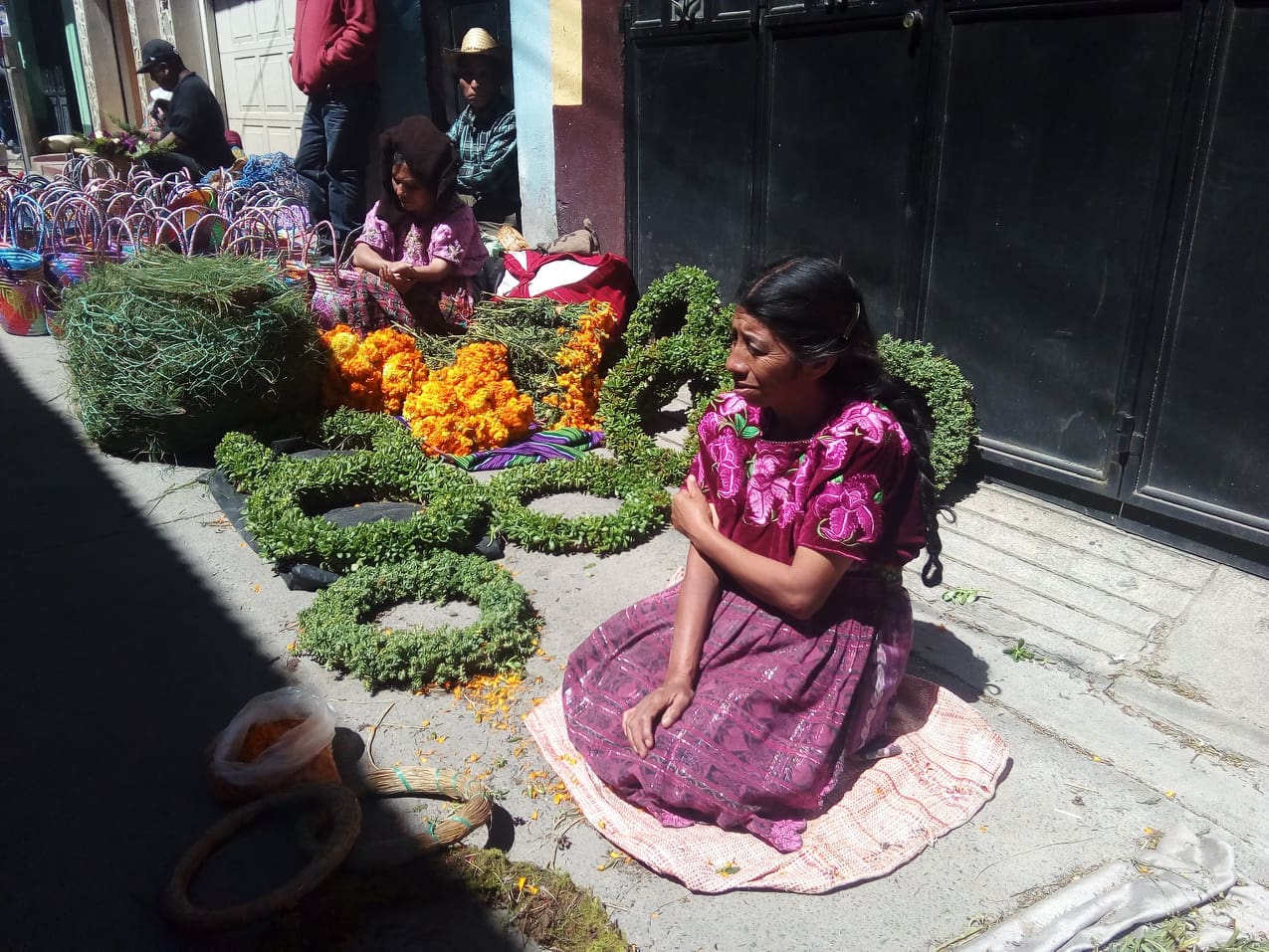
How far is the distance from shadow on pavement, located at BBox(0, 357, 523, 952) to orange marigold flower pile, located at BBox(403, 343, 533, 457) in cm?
141

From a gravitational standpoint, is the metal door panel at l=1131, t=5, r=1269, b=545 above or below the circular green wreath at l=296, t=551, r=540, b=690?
above

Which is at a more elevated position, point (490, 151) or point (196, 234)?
point (490, 151)

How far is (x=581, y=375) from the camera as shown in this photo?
5.51 metres

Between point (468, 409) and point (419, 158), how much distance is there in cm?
141

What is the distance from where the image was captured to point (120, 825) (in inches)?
98.3

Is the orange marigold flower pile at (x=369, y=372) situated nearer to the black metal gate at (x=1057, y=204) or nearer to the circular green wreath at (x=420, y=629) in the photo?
the circular green wreath at (x=420, y=629)

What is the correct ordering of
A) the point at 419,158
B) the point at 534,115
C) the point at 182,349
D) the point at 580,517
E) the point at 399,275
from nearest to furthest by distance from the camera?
the point at 580,517
the point at 182,349
the point at 419,158
the point at 399,275
the point at 534,115

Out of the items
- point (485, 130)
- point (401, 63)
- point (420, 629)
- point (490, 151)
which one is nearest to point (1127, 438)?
point (420, 629)

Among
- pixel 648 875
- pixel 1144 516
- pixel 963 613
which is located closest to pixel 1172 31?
pixel 1144 516

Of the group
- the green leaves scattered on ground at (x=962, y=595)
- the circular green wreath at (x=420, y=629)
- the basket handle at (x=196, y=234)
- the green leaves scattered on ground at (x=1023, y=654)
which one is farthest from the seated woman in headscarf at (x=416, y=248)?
the green leaves scattered on ground at (x=1023, y=654)

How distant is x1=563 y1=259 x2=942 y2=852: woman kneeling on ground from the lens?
2338 mm

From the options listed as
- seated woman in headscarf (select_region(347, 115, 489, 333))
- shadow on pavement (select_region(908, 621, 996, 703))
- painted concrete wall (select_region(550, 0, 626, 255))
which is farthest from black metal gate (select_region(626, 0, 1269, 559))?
seated woman in headscarf (select_region(347, 115, 489, 333))

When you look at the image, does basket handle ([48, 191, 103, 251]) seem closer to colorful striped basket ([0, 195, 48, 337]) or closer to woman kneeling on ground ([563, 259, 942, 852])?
colorful striped basket ([0, 195, 48, 337])

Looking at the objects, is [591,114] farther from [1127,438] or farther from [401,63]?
[1127,438]
